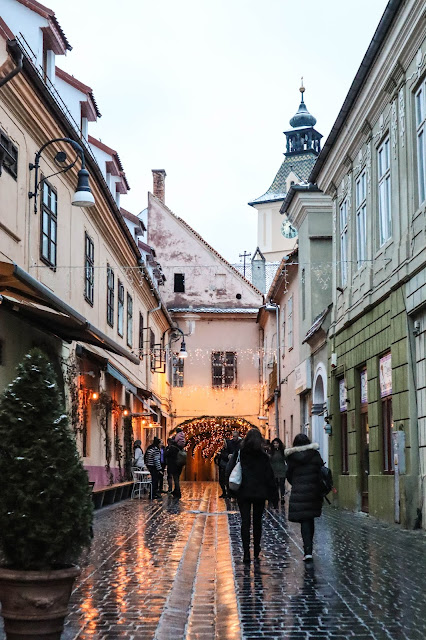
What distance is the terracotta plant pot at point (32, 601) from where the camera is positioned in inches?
212

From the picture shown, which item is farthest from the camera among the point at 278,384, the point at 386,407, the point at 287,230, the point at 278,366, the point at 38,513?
the point at 287,230

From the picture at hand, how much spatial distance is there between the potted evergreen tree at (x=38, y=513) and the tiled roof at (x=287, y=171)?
8394cm

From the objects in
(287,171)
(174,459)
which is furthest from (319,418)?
(287,171)

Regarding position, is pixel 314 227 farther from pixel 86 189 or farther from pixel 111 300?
pixel 86 189

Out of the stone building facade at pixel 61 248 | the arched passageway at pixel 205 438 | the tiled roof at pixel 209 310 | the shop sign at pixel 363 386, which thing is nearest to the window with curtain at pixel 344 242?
the shop sign at pixel 363 386

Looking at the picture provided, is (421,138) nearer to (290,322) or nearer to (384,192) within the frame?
(384,192)

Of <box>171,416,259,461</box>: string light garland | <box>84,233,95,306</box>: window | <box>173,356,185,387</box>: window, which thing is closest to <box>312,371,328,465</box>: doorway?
<box>84,233,95,306</box>: window

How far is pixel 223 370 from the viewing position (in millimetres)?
48688

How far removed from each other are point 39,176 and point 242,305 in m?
32.3


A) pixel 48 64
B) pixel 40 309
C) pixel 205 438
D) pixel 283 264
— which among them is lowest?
pixel 205 438

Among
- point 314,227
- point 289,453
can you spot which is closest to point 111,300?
point 314,227

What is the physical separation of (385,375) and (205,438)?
34260 mm

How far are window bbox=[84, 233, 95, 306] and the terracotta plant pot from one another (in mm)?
16887

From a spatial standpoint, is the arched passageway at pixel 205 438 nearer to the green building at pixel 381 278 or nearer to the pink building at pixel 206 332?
the pink building at pixel 206 332
